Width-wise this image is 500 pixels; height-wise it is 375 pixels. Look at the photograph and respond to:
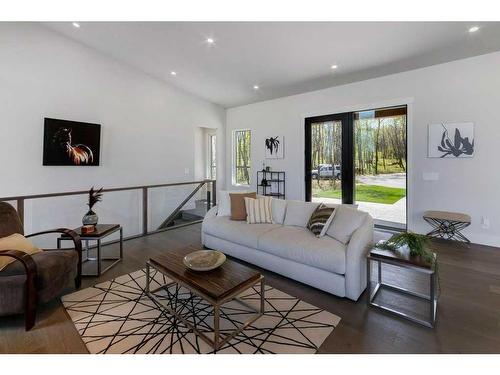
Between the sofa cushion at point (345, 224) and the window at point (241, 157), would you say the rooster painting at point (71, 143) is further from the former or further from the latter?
the sofa cushion at point (345, 224)

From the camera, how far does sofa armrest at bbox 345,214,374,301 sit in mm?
2338

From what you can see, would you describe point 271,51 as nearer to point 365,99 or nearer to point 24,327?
point 365,99

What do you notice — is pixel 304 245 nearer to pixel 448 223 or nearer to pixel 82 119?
pixel 448 223

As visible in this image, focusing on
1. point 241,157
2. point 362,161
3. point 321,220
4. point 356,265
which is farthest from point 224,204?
point 241,157

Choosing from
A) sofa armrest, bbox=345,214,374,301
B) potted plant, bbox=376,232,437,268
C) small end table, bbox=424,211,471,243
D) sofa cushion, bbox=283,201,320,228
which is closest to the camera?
potted plant, bbox=376,232,437,268

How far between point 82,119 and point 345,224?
4.91m

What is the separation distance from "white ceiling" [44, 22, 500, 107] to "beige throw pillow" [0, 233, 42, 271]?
10.9 feet

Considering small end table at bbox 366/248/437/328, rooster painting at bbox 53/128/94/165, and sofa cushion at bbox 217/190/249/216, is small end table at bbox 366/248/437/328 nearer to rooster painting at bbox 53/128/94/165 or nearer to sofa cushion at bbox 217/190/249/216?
sofa cushion at bbox 217/190/249/216

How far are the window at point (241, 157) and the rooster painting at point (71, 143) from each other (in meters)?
3.61

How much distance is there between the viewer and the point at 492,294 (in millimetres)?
2439

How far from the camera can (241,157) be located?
23.9 feet

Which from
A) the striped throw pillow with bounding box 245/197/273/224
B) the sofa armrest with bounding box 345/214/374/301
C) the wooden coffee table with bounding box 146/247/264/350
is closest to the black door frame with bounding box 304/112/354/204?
the striped throw pillow with bounding box 245/197/273/224
